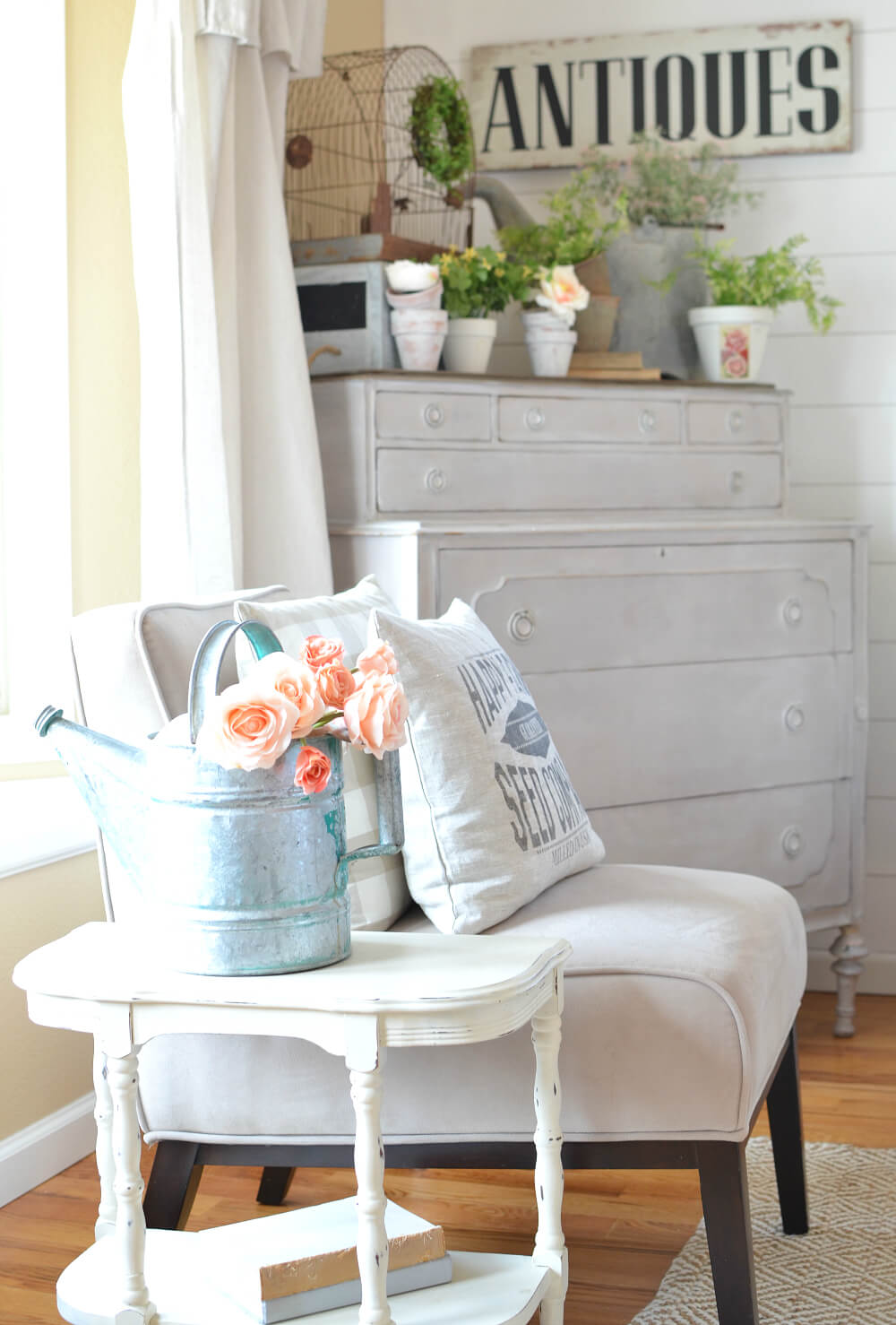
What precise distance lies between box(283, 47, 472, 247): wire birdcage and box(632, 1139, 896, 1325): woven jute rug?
195cm

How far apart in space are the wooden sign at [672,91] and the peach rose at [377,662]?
2367mm

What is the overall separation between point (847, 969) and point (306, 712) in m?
2.14

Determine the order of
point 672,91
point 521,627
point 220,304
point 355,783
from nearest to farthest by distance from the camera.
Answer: point 355,783 < point 220,304 < point 521,627 < point 672,91

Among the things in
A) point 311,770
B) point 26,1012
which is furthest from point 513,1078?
point 26,1012

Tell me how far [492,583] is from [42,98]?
1.08 metres

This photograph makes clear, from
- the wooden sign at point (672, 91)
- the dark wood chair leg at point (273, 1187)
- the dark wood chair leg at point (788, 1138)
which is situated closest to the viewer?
the dark wood chair leg at point (788, 1138)

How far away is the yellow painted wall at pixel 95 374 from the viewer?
2422 millimetres

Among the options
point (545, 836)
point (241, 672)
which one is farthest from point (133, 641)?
point (545, 836)

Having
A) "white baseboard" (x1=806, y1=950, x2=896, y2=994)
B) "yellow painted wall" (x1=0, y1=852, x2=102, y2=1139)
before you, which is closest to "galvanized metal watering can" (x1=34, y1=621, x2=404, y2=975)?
"yellow painted wall" (x1=0, y1=852, x2=102, y2=1139)

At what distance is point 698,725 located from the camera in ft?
9.57

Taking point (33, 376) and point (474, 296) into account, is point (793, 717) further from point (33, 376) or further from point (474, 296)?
point (33, 376)

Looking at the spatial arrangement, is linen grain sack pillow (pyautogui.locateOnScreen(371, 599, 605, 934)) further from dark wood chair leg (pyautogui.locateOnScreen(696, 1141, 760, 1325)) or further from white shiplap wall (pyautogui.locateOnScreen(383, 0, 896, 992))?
white shiplap wall (pyautogui.locateOnScreen(383, 0, 896, 992))

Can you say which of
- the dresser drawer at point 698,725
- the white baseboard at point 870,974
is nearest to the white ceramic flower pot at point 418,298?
the dresser drawer at point 698,725

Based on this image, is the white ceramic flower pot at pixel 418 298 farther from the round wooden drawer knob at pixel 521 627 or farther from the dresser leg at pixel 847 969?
the dresser leg at pixel 847 969
